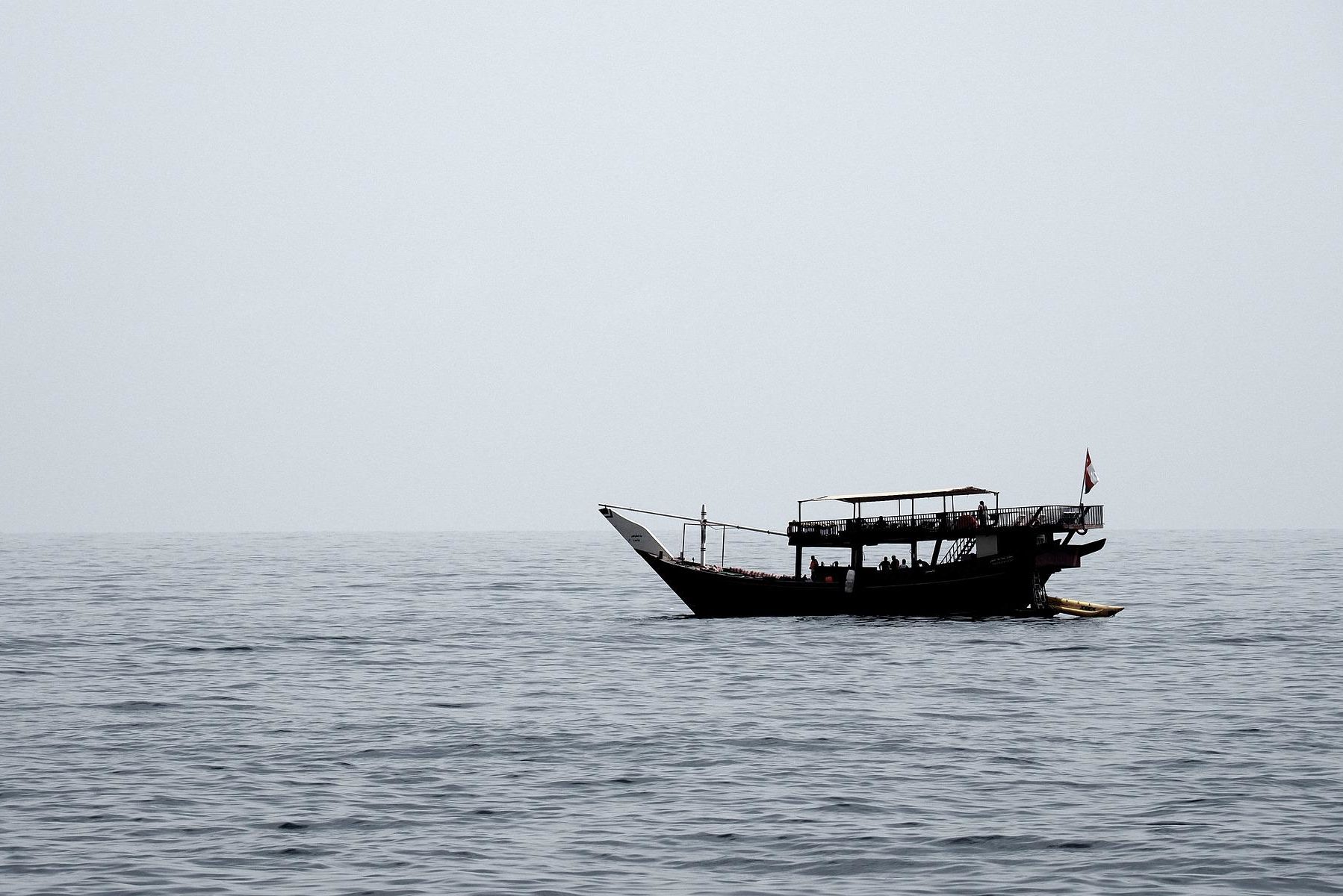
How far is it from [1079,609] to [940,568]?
7562mm

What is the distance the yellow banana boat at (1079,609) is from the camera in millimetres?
58875

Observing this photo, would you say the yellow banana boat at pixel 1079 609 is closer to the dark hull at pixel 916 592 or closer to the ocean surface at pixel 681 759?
the ocean surface at pixel 681 759

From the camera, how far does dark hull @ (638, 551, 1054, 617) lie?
57.1 metres

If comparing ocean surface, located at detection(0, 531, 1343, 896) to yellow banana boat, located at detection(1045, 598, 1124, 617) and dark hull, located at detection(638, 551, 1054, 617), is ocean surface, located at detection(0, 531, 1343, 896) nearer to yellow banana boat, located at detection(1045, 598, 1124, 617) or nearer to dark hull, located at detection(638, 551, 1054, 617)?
yellow banana boat, located at detection(1045, 598, 1124, 617)

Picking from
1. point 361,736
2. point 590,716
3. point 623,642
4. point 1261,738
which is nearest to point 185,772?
point 361,736

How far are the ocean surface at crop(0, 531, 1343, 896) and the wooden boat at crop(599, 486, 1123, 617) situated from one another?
1.37 metres

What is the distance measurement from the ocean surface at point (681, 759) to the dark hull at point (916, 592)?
1.06 meters

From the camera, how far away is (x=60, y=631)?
58.4 metres

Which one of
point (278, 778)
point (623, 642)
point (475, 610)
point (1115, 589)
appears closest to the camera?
point (278, 778)

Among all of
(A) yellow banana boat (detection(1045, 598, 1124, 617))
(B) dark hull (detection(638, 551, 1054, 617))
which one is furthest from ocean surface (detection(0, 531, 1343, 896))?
(B) dark hull (detection(638, 551, 1054, 617))

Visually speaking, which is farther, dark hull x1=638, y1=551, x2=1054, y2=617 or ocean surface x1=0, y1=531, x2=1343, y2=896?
dark hull x1=638, y1=551, x2=1054, y2=617

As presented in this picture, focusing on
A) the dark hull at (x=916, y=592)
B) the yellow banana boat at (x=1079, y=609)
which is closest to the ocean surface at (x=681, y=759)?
the yellow banana boat at (x=1079, y=609)

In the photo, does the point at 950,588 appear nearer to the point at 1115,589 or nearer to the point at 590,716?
the point at 590,716

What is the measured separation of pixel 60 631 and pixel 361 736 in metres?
33.6
